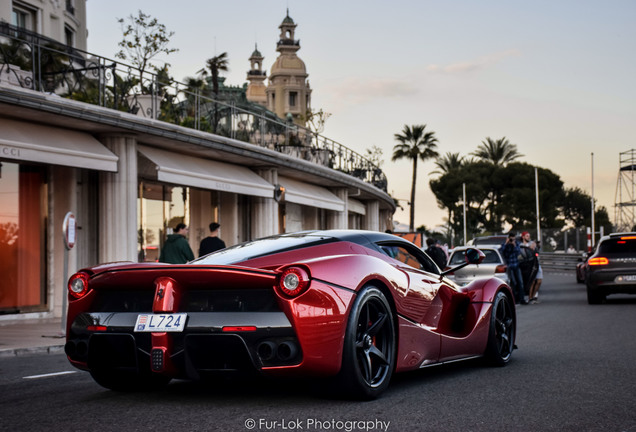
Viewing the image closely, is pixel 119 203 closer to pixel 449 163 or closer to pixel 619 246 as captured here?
pixel 619 246

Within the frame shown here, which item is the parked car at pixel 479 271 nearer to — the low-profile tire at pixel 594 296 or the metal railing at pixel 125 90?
the low-profile tire at pixel 594 296

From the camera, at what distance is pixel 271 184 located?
2417 centimetres

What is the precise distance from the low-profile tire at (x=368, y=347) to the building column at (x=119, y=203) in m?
12.5

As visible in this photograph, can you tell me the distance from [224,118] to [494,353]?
586 inches

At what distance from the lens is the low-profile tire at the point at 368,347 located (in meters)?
5.17

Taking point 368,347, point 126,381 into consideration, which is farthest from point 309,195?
point 368,347

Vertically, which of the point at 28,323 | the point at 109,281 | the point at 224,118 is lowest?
the point at 28,323

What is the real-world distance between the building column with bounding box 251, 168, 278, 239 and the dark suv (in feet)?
31.9

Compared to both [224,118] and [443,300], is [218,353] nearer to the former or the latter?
[443,300]

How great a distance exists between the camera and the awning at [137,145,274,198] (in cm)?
1833

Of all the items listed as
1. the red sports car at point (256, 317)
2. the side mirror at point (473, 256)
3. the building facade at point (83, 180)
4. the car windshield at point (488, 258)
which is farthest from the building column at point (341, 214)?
the red sports car at point (256, 317)

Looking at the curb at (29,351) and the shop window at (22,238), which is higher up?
the shop window at (22,238)

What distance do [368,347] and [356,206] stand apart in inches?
1221

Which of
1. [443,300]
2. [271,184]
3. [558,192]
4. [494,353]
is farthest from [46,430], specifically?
[558,192]
